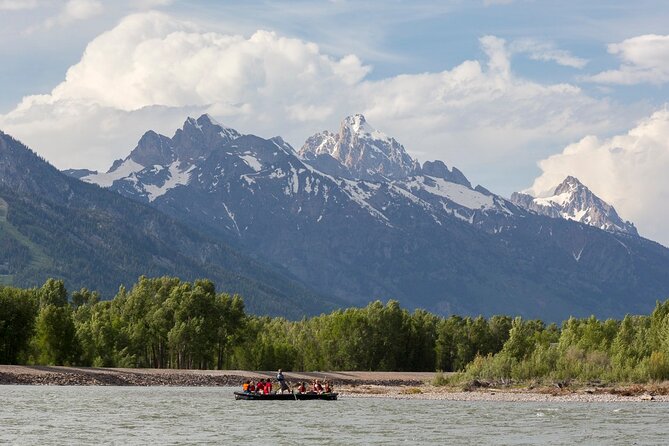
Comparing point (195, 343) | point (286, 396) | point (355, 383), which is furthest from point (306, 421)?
point (195, 343)

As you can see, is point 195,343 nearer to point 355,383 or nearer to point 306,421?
point 355,383

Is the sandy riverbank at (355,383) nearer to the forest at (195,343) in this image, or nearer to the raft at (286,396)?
the forest at (195,343)

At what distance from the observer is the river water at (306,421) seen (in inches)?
3152

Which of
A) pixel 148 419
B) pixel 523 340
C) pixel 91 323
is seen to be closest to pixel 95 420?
pixel 148 419

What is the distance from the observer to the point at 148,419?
93.2m

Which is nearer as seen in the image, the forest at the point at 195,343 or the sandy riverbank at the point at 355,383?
the sandy riverbank at the point at 355,383

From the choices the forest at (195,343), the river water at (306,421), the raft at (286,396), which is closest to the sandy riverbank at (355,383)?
the forest at (195,343)

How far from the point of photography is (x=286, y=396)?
5022 inches

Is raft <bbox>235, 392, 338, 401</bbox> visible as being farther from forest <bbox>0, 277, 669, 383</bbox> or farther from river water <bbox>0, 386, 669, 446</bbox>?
forest <bbox>0, 277, 669, 383</bbox>

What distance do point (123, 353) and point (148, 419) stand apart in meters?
89.3

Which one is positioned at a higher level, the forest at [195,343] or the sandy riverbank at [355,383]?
the forest at [195,343]

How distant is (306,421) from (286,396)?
31.8 metres

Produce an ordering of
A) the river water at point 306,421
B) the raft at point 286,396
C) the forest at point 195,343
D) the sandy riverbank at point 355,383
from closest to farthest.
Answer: the river water at point 306,421, the raft at point 286,396, the sandy riverbank at point 355,383, the forest at point 195,343

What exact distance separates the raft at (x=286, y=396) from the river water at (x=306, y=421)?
160 cm
